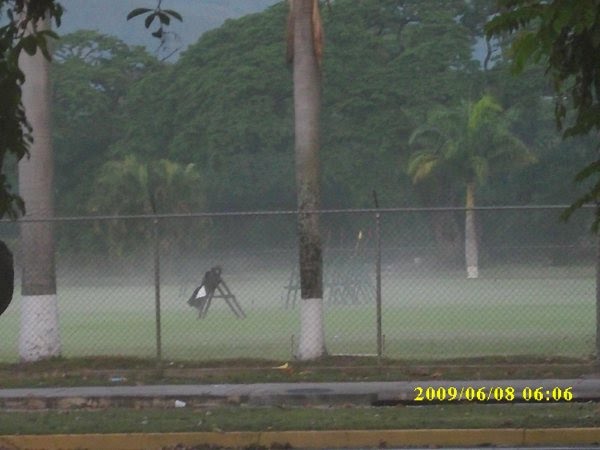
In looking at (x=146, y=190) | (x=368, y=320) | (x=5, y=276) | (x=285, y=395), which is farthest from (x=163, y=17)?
(x=146, y=190)

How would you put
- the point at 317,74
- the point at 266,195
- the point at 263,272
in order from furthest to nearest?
the point at 266,195 → the point at 263,272 → the point at 317,74

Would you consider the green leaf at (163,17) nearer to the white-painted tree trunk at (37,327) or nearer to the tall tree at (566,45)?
the tall tree at (566,45)

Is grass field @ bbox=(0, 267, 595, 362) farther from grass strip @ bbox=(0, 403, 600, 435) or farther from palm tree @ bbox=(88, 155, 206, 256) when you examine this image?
palm tree @ bbox=(88, 155, 206, 256)

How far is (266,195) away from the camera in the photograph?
153 feet

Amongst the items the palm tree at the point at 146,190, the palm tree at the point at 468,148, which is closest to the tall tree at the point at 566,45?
the palm tree at the point at 146,190

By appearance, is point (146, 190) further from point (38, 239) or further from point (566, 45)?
point (566, 45)

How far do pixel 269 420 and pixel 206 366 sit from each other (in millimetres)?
4644

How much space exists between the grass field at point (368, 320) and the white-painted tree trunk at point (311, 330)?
1.09 meters

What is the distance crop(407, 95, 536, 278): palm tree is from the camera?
4393 centimetres

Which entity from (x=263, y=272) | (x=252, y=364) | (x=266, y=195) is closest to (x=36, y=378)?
(x=252, y=364)

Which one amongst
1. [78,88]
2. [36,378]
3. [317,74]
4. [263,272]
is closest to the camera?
[36,378]

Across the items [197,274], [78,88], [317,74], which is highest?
[78,88]

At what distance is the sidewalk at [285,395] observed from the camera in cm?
1479

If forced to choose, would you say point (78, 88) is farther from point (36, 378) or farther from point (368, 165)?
point (36, 378)
